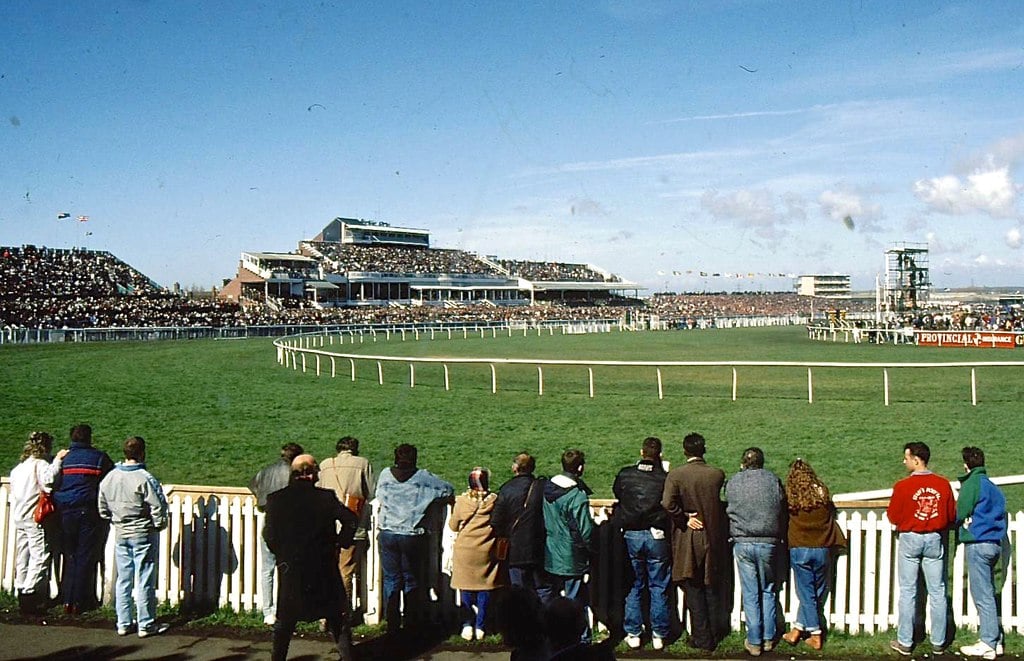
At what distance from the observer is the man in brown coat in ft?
18.7

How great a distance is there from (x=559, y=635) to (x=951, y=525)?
370cm

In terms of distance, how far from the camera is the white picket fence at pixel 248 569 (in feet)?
19.6

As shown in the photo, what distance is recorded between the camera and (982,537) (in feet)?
18.3

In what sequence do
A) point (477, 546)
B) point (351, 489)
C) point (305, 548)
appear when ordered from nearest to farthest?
point (305, 548) < point (477, 546) < point (351, 489)

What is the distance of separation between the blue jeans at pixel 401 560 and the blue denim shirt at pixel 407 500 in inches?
1.9

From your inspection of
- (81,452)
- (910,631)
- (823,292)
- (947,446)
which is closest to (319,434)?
(81,452)

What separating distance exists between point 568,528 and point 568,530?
0.01 m

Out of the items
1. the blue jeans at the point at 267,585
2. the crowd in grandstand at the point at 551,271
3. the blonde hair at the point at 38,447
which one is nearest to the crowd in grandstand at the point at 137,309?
the crowd in grandstand at the point at 551,271

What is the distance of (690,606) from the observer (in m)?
5.86

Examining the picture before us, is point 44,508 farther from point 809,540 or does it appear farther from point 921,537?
point 921,537

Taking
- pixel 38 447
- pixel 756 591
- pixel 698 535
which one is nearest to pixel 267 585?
pixel 38 447

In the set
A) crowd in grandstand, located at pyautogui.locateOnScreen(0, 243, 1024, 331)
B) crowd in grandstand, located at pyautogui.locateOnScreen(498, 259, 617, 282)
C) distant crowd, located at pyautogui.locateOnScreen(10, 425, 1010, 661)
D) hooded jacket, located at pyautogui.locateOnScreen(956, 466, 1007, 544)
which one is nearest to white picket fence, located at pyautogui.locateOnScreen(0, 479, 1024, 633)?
distant crowd, located at pyautogui.locateOnScreen(10, 425, 1010, 661)

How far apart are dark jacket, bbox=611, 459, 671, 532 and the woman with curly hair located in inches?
30.3

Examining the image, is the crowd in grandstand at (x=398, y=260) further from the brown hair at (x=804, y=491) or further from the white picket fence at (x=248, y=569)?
the brown hair at (x=804, y=491)
